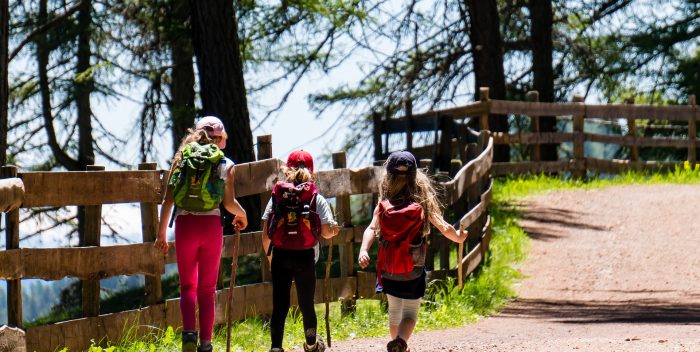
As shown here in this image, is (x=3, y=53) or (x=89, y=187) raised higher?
(x=3, y=53)

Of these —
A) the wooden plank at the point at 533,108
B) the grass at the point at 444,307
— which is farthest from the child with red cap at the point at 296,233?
the wooden plank at the point at 533,108

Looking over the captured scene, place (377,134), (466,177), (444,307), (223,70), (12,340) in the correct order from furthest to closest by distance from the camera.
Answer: (377,134) → (223,70) → (466,177) → (444,307) → (12,340)

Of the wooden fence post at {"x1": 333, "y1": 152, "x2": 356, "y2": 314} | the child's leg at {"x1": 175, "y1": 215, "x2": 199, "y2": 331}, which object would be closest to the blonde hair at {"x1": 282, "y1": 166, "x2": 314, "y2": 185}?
the child's leg at {"x1": 175, "y1": 215, "x2": 199, "y2": 331}

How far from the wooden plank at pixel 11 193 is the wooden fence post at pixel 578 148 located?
1465 centimetres

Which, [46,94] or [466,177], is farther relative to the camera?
[46,94]

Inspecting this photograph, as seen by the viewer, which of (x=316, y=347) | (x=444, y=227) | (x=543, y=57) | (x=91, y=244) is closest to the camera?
(x=444, y=227)

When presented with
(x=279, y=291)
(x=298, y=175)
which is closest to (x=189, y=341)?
(x=279, y=291)

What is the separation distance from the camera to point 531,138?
20016 mm

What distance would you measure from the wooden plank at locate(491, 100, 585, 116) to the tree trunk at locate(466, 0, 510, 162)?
0.67 m

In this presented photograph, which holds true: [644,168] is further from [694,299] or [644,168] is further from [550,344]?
[550,344]

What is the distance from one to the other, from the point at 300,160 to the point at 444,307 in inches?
137

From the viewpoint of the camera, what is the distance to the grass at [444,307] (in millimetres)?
8688

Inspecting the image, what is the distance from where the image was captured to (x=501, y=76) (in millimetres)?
20828

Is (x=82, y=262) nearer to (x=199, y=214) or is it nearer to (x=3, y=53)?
(x=199, y=214)
